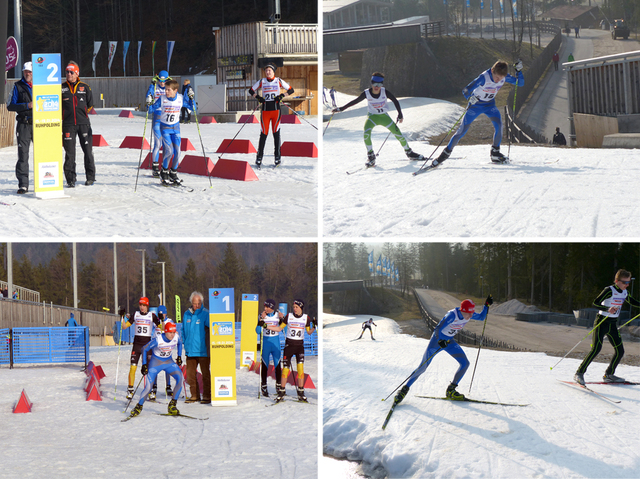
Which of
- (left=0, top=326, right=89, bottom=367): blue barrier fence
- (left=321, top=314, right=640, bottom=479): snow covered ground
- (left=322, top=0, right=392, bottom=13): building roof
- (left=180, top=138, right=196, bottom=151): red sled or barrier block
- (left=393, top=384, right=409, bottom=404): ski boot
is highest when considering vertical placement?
(left=322, top=0, right=392, bottom=13): building roof

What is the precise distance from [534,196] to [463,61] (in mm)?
35674

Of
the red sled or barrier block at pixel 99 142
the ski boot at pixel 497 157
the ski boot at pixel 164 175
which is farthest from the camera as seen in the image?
the red sled or barrier block at pixel 99 142

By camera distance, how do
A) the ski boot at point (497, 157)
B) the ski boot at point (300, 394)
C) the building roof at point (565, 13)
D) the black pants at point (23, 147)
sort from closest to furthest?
1. the ski boot at point (300, 394)
2. the black pants at point (23, 147)
3. the ski boot at point (497, 157)
4. the building roof at point (565, 13)

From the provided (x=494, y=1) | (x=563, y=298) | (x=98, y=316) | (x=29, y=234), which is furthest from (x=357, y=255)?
(x=494, y=1)

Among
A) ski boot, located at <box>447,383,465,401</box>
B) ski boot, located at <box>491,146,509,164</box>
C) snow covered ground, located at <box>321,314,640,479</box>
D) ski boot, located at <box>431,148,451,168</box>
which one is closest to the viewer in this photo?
snow covered ground, located at <box>321,314,640,479</box>

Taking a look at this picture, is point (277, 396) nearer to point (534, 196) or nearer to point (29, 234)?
point (29, 234)

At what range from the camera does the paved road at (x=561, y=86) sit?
3017cm

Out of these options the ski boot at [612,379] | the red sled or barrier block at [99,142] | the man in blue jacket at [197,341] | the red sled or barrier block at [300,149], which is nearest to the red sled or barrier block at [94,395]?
the man in blue jacket at [197,341]

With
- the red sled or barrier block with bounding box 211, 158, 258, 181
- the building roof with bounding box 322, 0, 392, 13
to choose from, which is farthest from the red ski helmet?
the building roof with bounding box 322, 0, 392, 13

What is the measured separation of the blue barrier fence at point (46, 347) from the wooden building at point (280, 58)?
1762 cm

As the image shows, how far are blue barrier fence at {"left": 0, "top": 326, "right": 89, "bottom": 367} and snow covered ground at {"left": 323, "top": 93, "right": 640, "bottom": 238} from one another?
6844 mm

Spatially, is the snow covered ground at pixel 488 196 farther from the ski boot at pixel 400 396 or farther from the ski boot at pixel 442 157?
the ski boot at pixel 400 396

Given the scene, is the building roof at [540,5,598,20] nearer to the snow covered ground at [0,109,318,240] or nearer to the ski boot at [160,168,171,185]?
the snow covered ground at [0,109,318,240]

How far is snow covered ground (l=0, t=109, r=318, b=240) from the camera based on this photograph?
6996 millimetres
